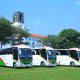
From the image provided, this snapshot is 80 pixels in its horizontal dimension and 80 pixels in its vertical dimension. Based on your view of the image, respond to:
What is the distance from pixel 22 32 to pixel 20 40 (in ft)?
5.35

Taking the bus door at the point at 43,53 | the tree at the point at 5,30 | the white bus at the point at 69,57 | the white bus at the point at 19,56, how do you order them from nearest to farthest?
the white bus at the point at 19,56, the bus door at the point at 43,53, the white bus at the point at 69,57, the tree at the point at 5,30

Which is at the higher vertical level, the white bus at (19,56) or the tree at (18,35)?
the tree at (18,35)

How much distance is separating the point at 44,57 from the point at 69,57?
4510 mm

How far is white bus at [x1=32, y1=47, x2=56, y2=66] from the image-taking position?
4038 centimetres

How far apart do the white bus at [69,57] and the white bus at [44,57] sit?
3705 millimetres

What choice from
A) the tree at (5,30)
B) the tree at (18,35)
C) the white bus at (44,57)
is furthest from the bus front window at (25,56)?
the tree at (18,35)

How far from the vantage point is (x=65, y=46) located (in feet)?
237

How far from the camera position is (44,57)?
4106cm

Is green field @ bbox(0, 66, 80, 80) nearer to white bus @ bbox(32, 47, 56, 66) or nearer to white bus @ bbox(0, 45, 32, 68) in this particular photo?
white bus @ bbox(0, 45, 32, 68)

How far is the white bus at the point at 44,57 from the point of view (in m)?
40.4

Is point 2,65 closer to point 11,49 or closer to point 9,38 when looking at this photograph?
point 11,49

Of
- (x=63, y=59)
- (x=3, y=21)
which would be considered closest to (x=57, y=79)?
(x=63, y=59)

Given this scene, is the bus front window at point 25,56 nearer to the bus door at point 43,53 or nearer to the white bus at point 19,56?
the white bus at point 19,56

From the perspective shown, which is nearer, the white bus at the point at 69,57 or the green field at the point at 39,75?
the green field at the point at 39,75
